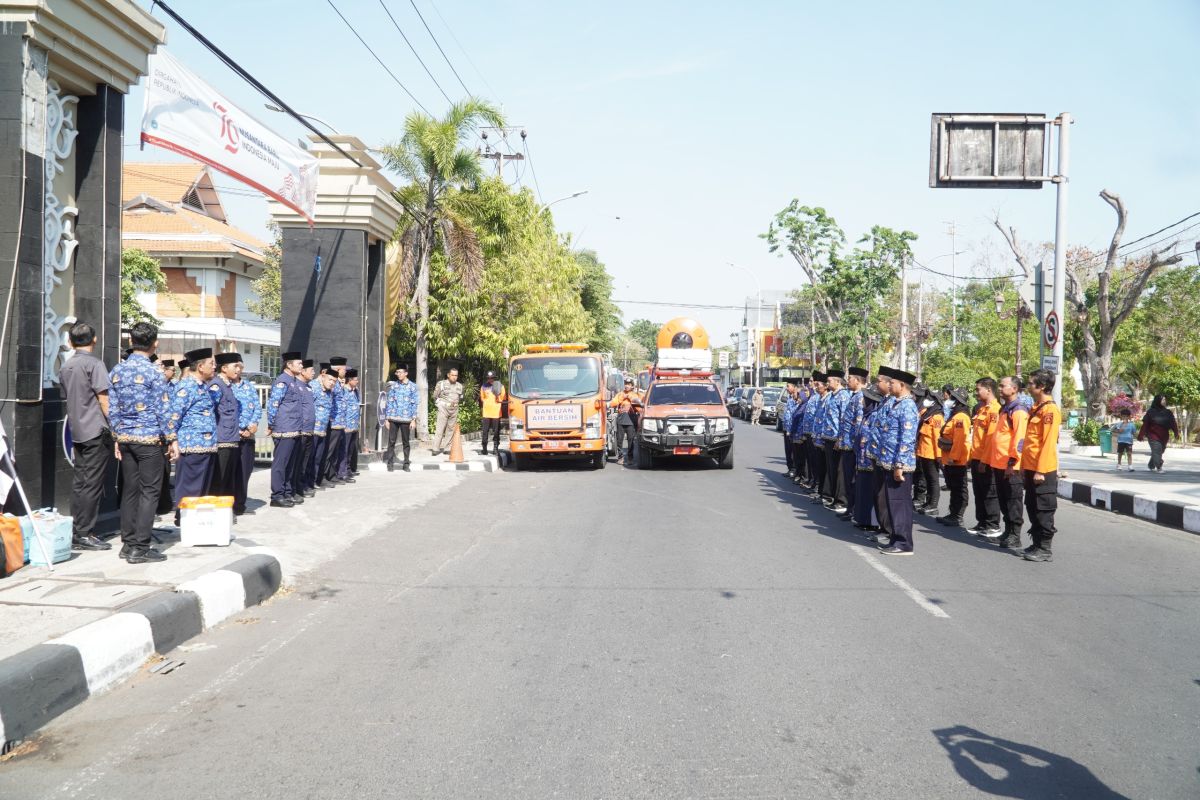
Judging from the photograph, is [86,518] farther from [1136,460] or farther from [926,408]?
[1136,460]

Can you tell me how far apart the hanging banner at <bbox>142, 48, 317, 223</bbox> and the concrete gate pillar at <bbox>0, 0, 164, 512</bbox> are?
418mm

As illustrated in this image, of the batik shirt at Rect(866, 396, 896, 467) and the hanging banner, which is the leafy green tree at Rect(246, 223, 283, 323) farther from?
the batik shirt at Rect(866, 396, 896, 467)

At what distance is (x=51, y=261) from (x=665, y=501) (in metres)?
7.99

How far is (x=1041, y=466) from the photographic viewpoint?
30.5 feet

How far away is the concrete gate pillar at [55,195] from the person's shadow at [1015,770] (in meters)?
7.55

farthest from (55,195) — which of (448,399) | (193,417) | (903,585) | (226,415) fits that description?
(448,399)

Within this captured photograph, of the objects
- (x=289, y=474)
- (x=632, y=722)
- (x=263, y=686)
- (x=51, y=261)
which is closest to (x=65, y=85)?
(x=51, y=261)

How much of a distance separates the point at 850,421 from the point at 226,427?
7375mm

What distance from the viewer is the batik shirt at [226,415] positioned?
10.2m

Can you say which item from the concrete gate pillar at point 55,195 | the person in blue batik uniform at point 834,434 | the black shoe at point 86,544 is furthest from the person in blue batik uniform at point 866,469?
the concrete gate pillar at point 55,195

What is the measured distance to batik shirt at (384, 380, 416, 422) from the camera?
16062 millimetres

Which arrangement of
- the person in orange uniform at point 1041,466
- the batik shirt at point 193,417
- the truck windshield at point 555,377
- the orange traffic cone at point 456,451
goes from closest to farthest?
the batik shirt at point 193,417
the person in orange uniform at point 1041,466
the orange traffic cone at point 456,451
the truck windshield at point 555,377

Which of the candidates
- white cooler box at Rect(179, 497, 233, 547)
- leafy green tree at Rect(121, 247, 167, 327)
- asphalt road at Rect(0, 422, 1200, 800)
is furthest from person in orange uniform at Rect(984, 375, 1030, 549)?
leafy green tree at Rect(121, 247, 167, 327)

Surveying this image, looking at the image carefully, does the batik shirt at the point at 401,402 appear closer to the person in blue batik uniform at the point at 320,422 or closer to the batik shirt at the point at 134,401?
the person in blue batik uniform at the point at 320,422
